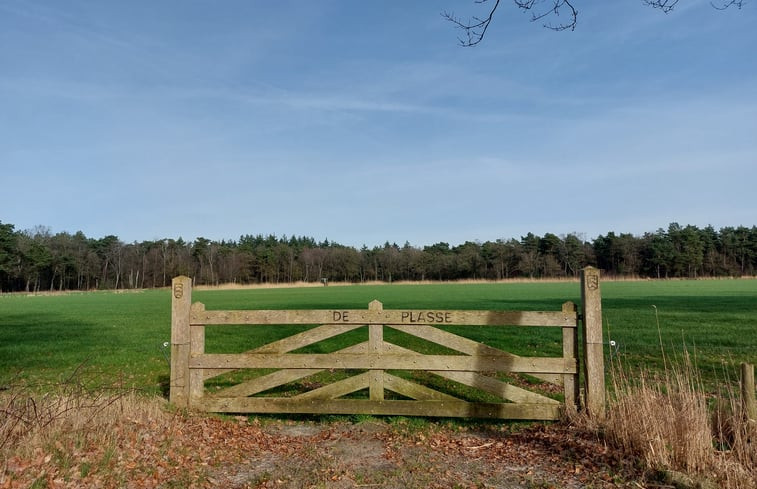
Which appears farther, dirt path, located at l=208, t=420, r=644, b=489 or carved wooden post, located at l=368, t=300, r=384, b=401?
carved wooden post, located at l=368, t=300, r=384, b=401

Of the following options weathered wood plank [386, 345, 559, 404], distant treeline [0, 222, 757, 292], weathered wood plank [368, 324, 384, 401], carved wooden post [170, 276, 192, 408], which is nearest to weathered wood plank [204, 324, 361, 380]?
weathered wood plank [368, 324, 384, 401]

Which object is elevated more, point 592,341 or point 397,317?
point 397,317

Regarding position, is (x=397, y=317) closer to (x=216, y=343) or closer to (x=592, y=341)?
(x=592, y=341)

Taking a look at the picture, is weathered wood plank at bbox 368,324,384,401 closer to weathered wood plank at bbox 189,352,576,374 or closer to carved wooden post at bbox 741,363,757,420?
weathered wood plank at bbox 189,352,576,374

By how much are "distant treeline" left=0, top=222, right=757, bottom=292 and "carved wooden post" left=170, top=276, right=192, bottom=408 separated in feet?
363

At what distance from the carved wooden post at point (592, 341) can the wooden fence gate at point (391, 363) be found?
0.04 ft

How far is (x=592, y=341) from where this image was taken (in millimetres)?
6441

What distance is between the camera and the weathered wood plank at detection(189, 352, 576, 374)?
6418mm

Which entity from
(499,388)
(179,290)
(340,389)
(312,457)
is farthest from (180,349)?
(499,388)

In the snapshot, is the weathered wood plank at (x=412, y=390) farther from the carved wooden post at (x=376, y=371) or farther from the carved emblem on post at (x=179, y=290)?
the carved emblem on post at (x=179, y=290)

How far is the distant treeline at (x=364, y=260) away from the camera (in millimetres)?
108500

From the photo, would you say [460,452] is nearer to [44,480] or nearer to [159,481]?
[159,481]

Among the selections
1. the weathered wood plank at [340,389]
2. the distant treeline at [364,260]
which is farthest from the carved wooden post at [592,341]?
the distant treeline at [364,260]

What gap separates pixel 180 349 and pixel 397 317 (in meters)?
3.15
